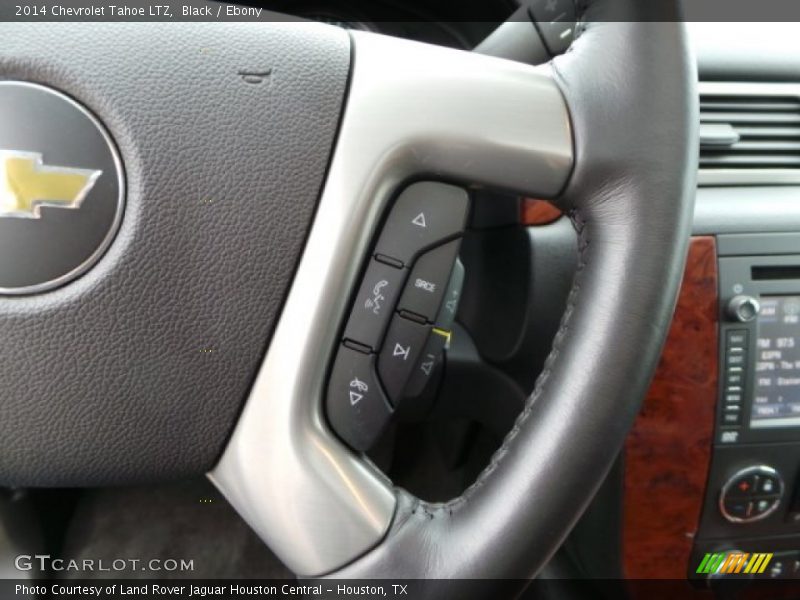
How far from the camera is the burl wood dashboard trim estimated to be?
1001mm

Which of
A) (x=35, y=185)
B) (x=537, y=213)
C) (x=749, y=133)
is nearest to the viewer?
(x=35, y=185)

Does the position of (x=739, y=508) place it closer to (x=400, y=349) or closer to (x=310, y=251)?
(x=400, y=349)

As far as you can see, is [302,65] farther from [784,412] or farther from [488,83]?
[784,412]

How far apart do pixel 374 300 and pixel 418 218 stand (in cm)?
9

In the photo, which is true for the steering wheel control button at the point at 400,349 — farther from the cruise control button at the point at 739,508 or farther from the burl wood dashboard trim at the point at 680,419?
the cruise control button at the point at 739,508

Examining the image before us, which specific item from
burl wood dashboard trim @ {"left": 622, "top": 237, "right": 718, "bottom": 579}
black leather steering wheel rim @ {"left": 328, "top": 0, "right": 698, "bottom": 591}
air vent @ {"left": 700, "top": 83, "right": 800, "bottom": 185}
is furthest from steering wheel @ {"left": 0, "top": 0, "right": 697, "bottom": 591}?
air vent @ {"left": 700, "top": 83, "right": 800, "bottom": 185}

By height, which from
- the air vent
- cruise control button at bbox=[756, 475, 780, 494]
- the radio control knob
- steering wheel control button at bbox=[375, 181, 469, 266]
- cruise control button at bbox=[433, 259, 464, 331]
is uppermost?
the air vent

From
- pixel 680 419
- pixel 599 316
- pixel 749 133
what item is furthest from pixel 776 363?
pixel 599 316

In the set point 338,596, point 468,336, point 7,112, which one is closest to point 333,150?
point 7,112

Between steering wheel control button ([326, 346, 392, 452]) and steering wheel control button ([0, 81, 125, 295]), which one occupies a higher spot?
steering wheel control button ([0, 81, 125, 295])

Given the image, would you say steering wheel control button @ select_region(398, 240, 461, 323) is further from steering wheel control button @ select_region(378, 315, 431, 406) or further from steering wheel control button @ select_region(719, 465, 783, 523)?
steering wheel control button @ select_region(719, 465, 783, 523)

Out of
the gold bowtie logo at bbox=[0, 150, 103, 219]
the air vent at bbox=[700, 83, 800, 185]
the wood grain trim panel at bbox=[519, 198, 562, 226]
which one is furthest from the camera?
the air vent at bbox=[700, 83, 800, 185]

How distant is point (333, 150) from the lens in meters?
0.66

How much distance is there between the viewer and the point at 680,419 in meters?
1.01
